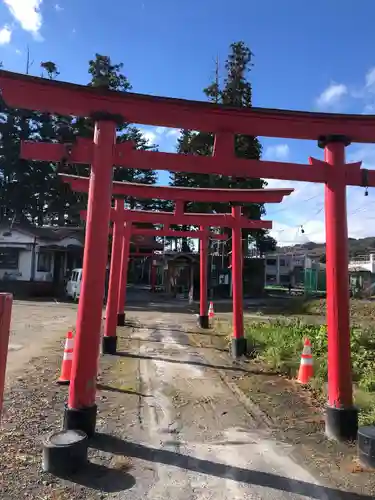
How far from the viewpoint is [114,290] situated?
10977 mm

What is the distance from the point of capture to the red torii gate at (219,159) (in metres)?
5.04

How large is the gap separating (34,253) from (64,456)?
2869 cm

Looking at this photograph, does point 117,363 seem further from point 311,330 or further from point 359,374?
point 311,330

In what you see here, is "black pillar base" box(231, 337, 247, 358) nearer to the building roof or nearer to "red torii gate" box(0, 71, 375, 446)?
"red torii gate" box(0, 71, 375, 446)

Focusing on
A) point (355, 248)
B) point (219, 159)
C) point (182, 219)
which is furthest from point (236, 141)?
point (355, 248)

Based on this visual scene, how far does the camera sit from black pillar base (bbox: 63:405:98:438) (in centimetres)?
482

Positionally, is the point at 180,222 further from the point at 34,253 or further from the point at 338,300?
the point at 34,253

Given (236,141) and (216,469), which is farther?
(236,141)

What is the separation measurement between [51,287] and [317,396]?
25.3 meters

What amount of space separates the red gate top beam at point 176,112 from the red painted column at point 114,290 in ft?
19.2

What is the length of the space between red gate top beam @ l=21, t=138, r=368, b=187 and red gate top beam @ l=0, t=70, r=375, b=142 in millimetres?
332

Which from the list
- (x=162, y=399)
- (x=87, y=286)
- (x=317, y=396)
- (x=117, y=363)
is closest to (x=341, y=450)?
(x=317, y=396)

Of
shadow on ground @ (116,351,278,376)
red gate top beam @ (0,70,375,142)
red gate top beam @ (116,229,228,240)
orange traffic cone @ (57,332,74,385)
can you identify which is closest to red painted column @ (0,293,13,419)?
red gate top beam @ (0,70,375,142)

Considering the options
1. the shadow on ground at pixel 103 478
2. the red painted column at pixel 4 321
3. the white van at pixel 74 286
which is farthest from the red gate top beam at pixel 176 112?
the white van at pixel 74 286
